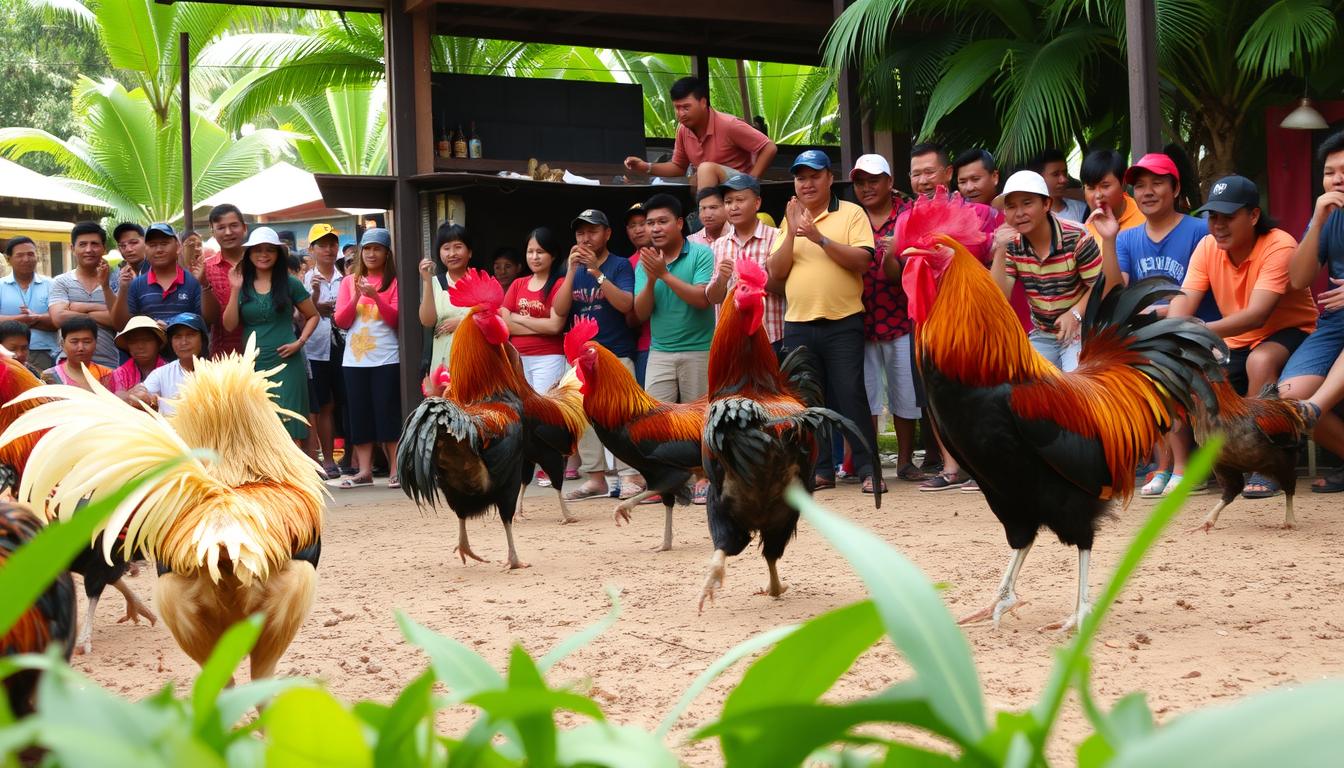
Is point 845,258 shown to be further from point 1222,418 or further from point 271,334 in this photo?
point 271,334

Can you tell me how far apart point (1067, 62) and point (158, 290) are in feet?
22.9

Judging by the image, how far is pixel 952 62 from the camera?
9.84m

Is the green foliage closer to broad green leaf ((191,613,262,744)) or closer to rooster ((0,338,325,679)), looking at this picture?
broad green leaf ((191,613,262,744))

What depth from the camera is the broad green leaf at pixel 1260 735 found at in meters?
0.57

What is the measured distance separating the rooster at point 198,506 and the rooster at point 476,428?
2319 mm

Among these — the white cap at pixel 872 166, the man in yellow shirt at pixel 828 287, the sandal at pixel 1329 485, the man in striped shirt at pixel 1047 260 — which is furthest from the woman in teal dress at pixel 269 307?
the sandal at pixel 1329 485

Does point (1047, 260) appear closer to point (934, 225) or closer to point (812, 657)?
point (934, 225)

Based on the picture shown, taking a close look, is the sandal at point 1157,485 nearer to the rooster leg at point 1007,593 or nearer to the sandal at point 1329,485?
the sandal at point 1329,485

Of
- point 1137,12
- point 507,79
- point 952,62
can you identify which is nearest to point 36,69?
point 507,79

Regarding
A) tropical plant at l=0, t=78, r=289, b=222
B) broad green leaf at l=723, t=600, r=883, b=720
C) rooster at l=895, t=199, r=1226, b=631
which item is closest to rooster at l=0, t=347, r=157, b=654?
rooster at l=895, t=199, r=1226, b=631

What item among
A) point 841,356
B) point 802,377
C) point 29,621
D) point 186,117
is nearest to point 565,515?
point 841,356

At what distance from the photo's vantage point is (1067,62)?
30.4 feet

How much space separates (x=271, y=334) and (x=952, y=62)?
580 cm

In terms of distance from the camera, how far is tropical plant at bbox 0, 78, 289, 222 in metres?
24.3
